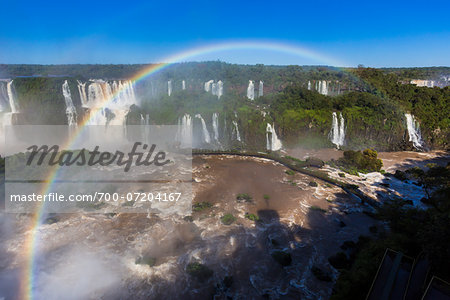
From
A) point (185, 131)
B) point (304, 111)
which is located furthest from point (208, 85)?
point (304, 111)

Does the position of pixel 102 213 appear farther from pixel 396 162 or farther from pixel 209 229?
pixel 396 162

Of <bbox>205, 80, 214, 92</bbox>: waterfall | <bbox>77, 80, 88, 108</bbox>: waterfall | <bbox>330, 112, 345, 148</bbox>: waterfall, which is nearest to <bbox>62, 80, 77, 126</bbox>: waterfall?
<bbox>77, 80, 88, 108</bbox>: waterfall

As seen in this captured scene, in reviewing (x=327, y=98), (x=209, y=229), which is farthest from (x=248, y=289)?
(x=327, y=98)

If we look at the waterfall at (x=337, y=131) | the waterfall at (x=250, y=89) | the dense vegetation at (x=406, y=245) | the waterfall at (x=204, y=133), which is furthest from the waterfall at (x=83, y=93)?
the dense vegetation at (x=406, y=245)

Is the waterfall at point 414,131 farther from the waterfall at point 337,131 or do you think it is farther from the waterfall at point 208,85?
the waterfall at point 208,85

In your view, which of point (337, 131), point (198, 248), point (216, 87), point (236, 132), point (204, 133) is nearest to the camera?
point (198, 248)

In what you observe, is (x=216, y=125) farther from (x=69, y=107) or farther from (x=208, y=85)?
(x=69, y=107)
